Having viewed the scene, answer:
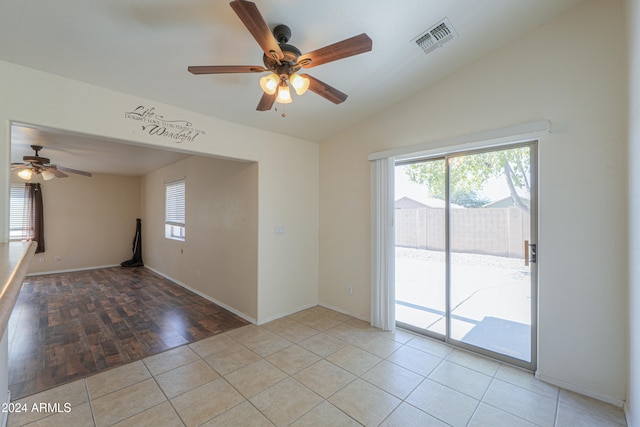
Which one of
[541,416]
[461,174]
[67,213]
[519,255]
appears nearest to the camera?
[541,416]

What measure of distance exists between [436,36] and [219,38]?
1.87 meters

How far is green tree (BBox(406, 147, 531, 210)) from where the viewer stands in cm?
268

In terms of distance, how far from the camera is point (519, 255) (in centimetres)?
271

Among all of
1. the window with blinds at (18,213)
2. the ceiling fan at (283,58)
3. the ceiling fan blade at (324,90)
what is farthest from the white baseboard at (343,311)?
the window with blinds at (18,213)

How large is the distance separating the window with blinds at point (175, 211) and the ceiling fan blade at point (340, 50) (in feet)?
16.0

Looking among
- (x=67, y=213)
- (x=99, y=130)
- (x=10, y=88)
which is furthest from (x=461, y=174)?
(x=67, y=213)

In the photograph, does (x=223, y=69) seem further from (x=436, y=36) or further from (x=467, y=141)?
(x=467, y=141)

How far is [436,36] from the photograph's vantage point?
240cm

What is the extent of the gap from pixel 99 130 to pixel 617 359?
15.7 ft

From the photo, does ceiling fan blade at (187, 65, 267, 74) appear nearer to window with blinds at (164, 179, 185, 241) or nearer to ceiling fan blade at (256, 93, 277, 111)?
ceiling fan blade at (256, 93, 277, 111)

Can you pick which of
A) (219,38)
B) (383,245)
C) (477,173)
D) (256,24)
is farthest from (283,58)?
(383,245)

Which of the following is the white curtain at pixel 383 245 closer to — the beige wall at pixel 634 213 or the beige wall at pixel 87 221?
the beige wall at pixel 634 213

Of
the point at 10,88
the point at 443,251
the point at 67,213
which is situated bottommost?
the point at 443,251

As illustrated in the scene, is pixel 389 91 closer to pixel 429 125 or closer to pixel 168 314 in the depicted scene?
pixel 429 125
